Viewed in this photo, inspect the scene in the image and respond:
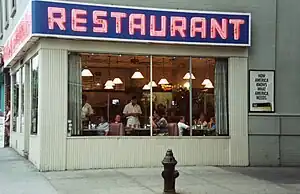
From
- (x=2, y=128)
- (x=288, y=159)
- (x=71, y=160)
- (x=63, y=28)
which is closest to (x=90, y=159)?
(x=71, y=160)

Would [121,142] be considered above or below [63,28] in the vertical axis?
below

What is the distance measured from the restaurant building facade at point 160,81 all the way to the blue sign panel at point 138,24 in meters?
0.03

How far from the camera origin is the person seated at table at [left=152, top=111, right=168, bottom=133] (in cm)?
1539

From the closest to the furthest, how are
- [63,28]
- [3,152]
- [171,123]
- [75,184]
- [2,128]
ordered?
[75,184]
[63,28]
[171,123]
[3,152]
[2,128]

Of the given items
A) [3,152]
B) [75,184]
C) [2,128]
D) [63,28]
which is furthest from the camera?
[2,128]

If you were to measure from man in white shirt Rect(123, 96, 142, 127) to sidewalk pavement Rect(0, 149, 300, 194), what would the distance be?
4.45 feet

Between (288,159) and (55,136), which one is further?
(288,159)

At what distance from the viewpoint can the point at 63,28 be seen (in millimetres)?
14016

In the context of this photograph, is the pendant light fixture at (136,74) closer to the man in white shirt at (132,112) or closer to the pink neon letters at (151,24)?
the man in white shirt at (132,112)

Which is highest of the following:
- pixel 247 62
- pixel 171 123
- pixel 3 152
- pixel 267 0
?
pixel 267 0

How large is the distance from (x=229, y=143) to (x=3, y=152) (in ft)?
29.9

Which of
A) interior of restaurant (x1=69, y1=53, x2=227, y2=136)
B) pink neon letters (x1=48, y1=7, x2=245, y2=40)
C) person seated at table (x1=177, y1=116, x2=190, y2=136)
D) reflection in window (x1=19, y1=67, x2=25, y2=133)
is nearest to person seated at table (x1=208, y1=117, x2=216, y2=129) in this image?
interior of restaurant (x1=69, y1=53, x2=227, y2=136)

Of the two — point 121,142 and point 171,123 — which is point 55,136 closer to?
point 121,142

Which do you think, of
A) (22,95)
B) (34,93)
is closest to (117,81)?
(34,93)
